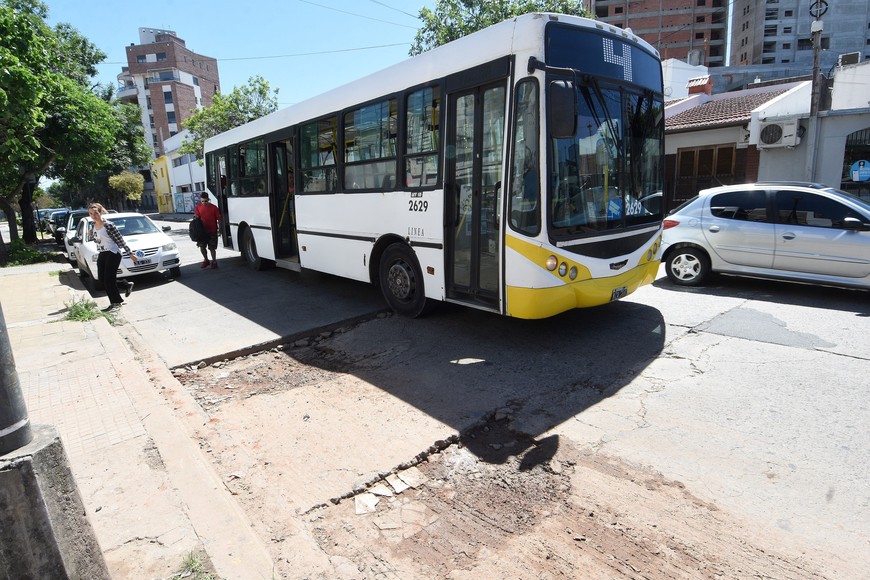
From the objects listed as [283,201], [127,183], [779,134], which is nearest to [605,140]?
[283,201]

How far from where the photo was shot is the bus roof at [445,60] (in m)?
4.91

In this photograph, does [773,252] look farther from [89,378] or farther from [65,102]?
[65,102]

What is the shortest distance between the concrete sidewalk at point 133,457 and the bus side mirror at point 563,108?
393 cm

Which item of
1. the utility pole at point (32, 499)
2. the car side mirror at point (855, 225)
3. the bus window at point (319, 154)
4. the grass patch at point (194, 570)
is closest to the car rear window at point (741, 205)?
the car side mirror at point (855, 225)

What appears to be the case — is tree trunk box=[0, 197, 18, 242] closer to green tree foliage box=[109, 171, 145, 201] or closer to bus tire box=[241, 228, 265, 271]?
bus tire box=[241, 228, 265, 271]

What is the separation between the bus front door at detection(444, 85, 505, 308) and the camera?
5.35 meters

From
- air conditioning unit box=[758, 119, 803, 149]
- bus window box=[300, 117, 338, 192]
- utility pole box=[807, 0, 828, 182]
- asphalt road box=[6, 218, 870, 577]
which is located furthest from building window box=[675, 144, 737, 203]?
bus window box=[300, 117, 338, 192]

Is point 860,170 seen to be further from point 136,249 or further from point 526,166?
point 136,249

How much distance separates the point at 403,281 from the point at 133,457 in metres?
3.92

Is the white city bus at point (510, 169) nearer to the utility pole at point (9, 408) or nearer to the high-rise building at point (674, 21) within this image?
the utility pole at point (9, 408)

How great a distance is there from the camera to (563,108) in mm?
4551

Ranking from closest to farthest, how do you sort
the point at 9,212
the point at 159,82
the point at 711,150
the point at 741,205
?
the point at 741,205 < the point at 711,150 < the point at 9,212 < the point at 159,82

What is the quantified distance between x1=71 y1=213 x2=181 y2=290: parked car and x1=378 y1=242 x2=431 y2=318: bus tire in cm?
642

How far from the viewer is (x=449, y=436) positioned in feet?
13.1
